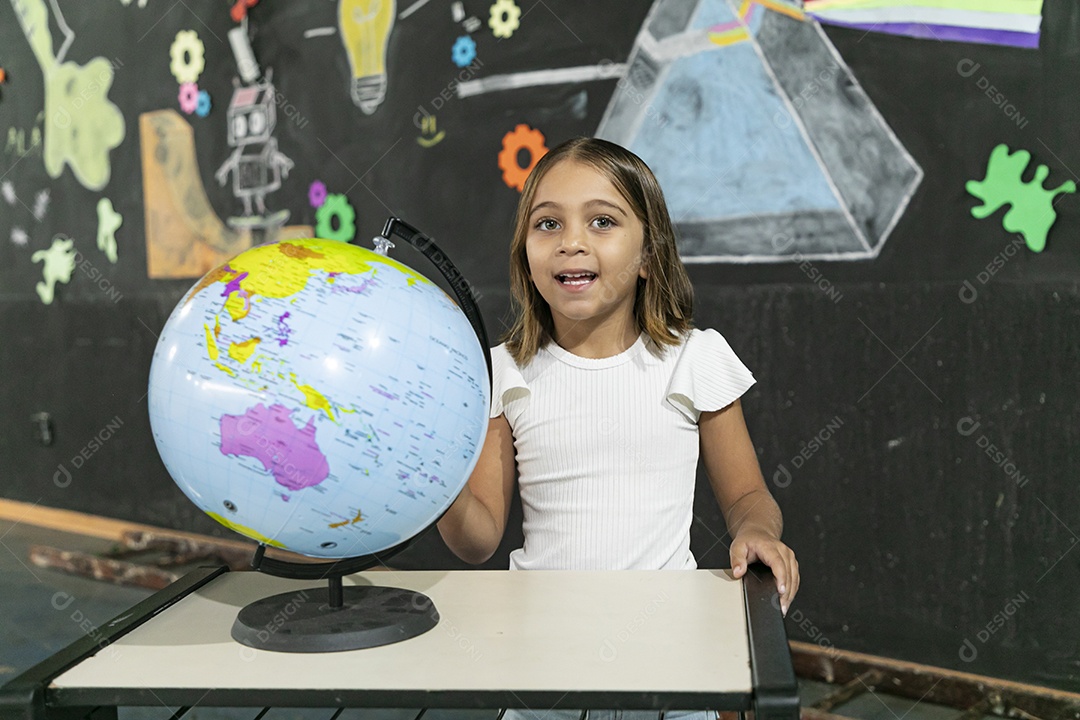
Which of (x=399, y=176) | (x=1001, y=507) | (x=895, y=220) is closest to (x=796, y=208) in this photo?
(x=895, y=220)

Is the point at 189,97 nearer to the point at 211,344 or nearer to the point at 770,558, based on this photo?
the point at 211,344

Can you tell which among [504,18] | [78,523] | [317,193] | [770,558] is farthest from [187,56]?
[770,558]

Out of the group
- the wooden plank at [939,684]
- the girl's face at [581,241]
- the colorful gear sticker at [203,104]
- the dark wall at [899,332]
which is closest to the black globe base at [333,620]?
the girl's face at [581,241]

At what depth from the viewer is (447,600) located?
1.26 metres

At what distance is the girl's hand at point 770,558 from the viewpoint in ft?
4.20

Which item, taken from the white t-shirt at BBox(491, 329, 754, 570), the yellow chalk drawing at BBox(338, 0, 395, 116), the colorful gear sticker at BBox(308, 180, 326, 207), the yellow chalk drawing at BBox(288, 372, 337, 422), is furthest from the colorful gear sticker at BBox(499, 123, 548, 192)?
the yellow chalk drawing at BBox(288, 372, 337, 422)

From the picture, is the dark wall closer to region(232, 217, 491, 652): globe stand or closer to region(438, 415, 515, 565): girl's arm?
region(438, 415, 515, 565): girl's arm

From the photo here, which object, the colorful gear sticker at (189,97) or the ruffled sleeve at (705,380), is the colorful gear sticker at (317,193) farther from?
the ruffled sleeve at (705,380)

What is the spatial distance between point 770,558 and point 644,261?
547 millimetres

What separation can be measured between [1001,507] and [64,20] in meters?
4.41

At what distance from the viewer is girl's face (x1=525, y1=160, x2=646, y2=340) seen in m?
1.54

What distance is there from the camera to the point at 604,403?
1599 mm

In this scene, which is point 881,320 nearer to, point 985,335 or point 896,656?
point 985,335

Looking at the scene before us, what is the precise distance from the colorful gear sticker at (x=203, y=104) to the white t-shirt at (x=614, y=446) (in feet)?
9.96
